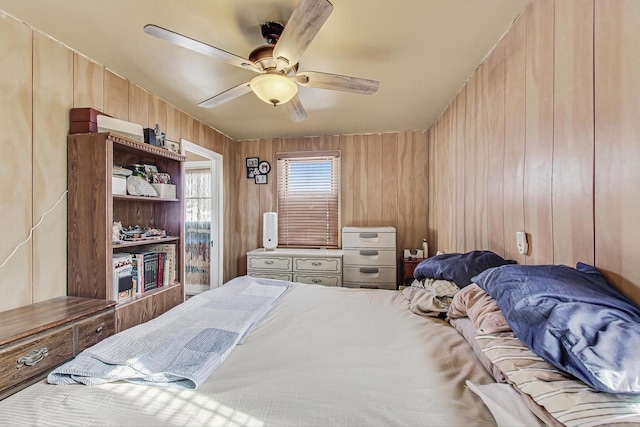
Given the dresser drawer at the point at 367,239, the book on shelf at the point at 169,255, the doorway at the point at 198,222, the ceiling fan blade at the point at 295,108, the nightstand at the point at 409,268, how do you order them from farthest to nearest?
the doorway at the point at 198,222 < the dresser drawer at the point at 367,239 < the nightstand at the point at 409,268 < the book on shelf at the point at 169,255 < the ceiling fan blade at the point at 295,108

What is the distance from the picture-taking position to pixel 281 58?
1378 mm

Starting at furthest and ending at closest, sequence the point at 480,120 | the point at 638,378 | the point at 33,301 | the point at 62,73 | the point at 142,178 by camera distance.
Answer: the point at 142,178 → the point at 480,120 → the point at 62,73 → the point at 33,301 → the point at 638,378

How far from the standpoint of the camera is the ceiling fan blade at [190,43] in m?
1.16

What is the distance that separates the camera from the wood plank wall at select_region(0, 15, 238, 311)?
1.41m

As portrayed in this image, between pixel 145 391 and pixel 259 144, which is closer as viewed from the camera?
pixel 145 391

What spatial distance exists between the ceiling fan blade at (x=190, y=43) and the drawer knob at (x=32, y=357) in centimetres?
154

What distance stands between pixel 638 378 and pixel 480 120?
171 cm

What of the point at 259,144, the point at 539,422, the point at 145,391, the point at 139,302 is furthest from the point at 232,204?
the point at 539,422

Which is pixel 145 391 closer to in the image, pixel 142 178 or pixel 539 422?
pixel 539 422

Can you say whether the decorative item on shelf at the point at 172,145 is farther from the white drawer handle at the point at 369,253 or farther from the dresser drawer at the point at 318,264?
the white drawer handle at the point at 369,253

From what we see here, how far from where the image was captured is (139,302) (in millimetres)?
1877

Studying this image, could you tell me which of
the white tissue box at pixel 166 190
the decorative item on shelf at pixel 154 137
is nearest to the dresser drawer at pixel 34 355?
the white tissue box at pixel 166 190

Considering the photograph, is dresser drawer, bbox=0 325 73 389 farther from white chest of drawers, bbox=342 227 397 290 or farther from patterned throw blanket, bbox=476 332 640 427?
white chest of drawers, bbox=342 227 397 290

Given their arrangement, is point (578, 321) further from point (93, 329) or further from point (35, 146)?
point (35, 146)
